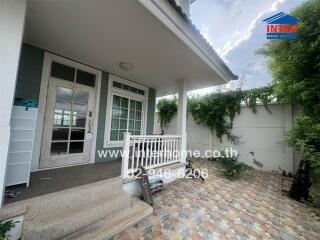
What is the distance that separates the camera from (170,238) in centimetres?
169

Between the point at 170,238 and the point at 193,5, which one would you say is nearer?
the point at 170,238

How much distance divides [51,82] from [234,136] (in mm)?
5936

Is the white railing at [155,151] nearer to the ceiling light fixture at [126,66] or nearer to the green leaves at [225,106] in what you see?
the ceiling light fixture at [126,66]

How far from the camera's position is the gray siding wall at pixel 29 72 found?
253 cm

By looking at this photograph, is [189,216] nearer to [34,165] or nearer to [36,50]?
[34,165]

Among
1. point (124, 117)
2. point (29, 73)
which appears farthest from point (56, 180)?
point (124, 117)

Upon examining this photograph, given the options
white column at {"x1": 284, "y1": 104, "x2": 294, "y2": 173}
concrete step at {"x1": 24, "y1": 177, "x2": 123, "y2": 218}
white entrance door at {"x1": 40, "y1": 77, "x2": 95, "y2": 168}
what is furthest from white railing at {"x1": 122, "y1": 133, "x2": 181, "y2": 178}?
white column at {"x1": 284, "y1": 104, "x2": 294, "y2": 173}

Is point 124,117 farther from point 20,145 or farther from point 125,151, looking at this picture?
point 20,145

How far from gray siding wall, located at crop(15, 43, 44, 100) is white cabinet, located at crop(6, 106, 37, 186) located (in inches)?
34.9

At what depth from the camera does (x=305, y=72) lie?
2.93 m

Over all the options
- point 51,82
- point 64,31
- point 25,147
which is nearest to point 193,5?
point 64,31

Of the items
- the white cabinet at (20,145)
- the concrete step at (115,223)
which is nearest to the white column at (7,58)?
the white cabinet at (20,145)

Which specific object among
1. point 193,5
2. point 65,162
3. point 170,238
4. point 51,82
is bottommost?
point 170,238

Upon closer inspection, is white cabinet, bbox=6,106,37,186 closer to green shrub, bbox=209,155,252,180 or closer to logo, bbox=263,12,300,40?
green shrub, bbox=209,155,252,180
